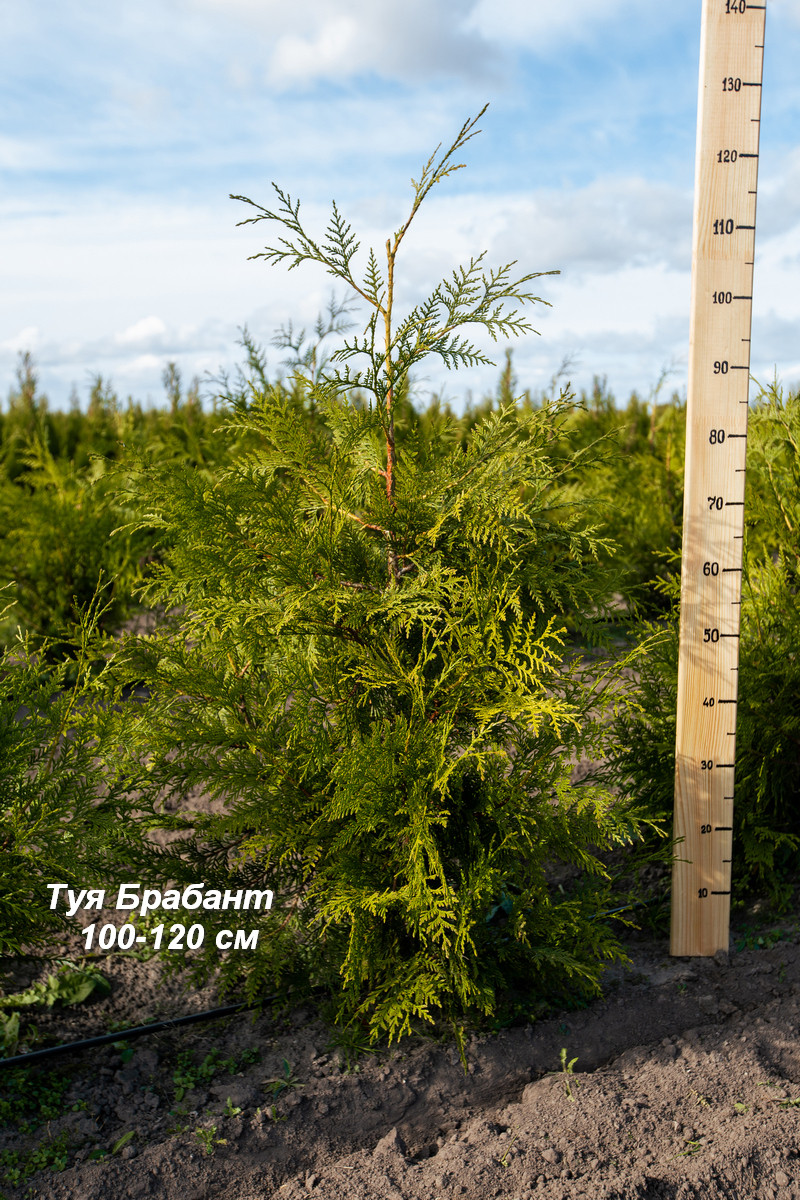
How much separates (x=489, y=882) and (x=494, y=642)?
2.42 ft

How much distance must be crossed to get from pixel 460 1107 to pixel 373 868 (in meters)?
0.80

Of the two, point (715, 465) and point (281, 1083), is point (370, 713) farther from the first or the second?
point (715, 465)

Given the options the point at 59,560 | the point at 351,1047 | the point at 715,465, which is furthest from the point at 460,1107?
the point at 59,560

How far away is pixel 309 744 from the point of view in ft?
9.68

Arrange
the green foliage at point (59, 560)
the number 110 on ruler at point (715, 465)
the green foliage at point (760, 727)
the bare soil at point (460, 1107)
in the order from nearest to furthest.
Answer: the bare soil at point (460, 1107) → the number 110 on ruler at point (715, 465) → the green foliage at point (760, 727) → the green foliage at point (59, 560)

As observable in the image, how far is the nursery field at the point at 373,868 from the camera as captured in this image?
2.65 meters

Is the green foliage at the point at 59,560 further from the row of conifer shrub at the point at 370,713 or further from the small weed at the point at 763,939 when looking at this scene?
the small weed at the point at 763,939

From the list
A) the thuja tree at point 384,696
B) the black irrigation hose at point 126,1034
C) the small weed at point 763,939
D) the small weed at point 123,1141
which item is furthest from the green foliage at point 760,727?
the small weed at point 123,1141

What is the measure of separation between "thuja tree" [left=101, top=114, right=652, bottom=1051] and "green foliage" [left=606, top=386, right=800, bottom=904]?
35.2 inches

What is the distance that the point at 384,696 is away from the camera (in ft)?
9.96

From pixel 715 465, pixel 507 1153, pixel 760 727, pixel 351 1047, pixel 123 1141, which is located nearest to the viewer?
pixel 507 1153

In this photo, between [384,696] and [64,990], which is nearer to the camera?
[384,696]

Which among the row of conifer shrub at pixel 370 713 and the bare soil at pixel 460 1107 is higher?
the row of conifer shrub at pixel 370 713

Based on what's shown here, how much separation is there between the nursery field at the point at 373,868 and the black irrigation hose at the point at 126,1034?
32mm
